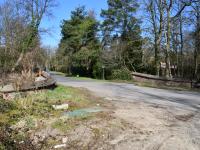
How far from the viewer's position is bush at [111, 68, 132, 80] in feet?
107

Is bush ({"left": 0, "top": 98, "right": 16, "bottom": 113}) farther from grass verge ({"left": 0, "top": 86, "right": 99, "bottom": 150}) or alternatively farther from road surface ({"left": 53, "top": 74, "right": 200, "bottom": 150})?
road surface ({"left": 53, "top": 74, "right": 200, "bottom": 150})

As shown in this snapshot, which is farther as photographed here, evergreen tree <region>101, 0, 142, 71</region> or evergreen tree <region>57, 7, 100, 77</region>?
evergreen tree <region>57, 7, 100, 77</region>

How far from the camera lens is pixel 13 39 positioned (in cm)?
3356

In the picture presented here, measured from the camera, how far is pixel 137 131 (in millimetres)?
7609

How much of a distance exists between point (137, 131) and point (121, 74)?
26.3m

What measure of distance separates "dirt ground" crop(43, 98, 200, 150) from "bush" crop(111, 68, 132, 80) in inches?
881

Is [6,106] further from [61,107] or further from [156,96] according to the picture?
[156,96]

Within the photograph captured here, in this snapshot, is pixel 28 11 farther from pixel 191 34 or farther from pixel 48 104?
pixel 48 104

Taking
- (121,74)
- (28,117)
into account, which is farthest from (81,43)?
(28,117)

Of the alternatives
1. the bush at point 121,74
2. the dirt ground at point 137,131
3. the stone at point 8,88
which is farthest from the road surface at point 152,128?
the bush at point 121,74

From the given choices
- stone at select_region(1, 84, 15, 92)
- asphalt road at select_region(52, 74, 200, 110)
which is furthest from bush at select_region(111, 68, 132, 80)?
stone at select_region(1, 84, 15, 92)

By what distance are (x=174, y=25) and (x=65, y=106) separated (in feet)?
77.9

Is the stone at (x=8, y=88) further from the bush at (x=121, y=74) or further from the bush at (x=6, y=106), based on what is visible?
the bush at (x=121, y=74)

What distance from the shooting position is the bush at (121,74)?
3262 centimetres
